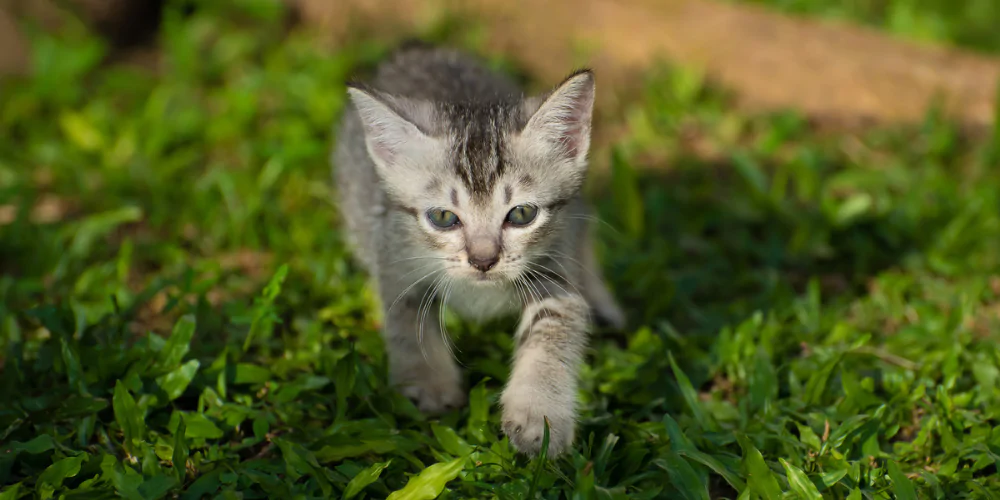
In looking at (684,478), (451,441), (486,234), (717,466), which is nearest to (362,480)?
(451,441)

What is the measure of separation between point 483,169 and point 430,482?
1.18m

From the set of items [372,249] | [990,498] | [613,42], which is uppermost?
[613,42]

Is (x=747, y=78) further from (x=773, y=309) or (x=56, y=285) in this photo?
(x=56, y=285)

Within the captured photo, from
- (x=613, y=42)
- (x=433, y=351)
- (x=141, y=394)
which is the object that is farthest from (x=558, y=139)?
(x=613, y=42)

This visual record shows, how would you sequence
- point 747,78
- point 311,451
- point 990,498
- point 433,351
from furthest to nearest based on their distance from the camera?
1. point 747,78
2. point 433,351
3. point 311,451
4. point 990,498

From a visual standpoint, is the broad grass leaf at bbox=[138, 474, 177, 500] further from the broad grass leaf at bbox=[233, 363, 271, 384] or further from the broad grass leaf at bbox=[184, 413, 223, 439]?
the broad grass leaf at bbox=[233, 363, 271, 384]

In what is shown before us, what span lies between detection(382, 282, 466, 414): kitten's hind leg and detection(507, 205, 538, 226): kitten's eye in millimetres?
589

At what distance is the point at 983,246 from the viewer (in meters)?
4.78

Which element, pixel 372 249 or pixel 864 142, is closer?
pixel 372 249

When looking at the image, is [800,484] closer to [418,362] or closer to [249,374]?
[418,362]

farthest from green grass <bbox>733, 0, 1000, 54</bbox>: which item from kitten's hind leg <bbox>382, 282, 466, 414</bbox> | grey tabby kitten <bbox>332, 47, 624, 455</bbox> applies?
kitten's hind leg <bbox>382, 282, 466, 414</bbox>

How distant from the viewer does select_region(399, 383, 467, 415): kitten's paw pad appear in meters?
3.67

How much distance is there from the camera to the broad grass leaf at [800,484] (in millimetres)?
2980

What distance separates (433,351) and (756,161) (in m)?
2.90
